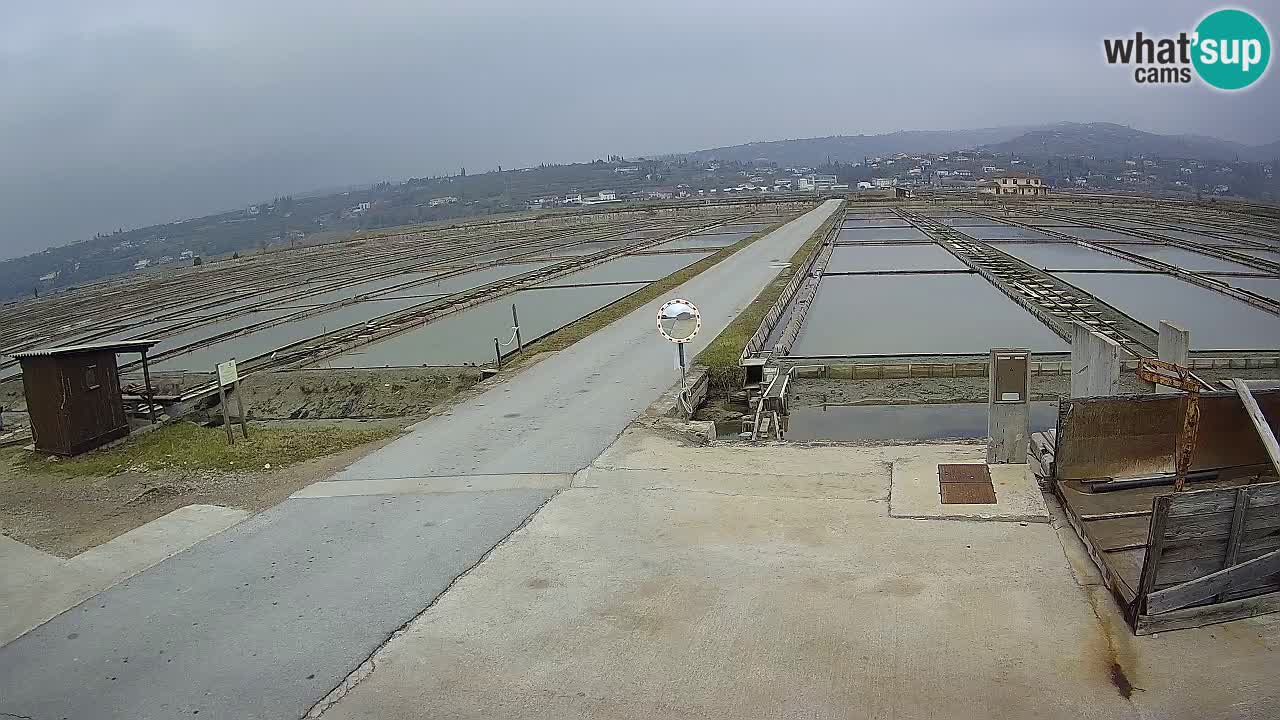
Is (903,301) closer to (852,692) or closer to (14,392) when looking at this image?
(852,692)

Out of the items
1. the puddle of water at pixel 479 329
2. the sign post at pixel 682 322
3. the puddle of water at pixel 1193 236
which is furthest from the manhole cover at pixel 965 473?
the puddle of water at pixel 1193 236

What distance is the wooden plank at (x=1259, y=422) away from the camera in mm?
5430

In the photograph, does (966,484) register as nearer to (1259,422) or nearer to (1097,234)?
(1259,422)

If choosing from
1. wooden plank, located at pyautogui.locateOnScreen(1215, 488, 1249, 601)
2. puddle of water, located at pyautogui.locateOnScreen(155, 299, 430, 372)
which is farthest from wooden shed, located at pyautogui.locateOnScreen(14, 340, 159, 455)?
wooden plank, located at pyautogui.locateOnScreen(1215, 488, 1249, 601)

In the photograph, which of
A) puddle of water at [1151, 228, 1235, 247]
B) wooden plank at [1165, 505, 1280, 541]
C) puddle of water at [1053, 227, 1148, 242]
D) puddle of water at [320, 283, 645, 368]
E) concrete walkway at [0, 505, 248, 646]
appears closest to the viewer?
wooden plank at [1165, 505, 1280, 541]

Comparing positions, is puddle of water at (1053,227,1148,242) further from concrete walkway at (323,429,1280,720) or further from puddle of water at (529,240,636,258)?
concrete walkway at (323,429,1280,720)

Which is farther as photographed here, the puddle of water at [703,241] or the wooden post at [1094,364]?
the puddle of water at [703,241]

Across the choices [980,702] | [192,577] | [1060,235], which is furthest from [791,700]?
[1060,235]

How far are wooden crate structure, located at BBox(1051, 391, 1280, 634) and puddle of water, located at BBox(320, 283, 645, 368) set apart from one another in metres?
11.5

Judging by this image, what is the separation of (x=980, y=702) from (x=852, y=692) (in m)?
0.60

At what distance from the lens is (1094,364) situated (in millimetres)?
7137

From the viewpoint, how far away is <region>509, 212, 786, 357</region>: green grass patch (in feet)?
52.2

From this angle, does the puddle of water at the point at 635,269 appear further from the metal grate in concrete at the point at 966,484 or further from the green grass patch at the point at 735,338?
the metal grate in concrete at the point at 966,484

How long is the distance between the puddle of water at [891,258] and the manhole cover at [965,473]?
67.6 ft
